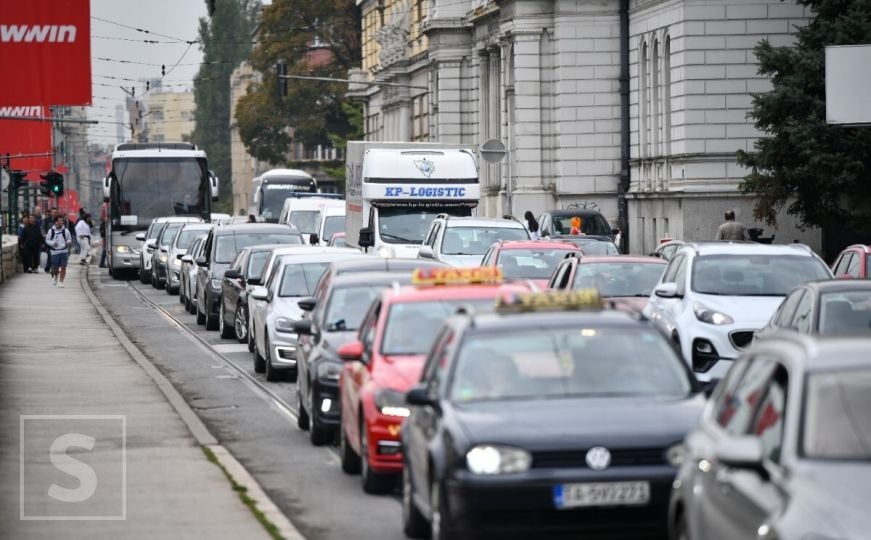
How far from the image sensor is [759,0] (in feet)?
167

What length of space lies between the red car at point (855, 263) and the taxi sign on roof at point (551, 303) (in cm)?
1355

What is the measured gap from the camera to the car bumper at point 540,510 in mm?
9938

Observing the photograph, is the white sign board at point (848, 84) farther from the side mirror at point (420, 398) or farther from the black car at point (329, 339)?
the side mirror at point (420, 398)

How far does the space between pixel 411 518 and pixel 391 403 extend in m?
1.76

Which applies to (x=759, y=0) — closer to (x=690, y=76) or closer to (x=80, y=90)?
(x=690, y=76)

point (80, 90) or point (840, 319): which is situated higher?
point (80, 90)

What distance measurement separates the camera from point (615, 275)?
934 inches

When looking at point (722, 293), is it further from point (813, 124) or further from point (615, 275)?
point (813, 124)

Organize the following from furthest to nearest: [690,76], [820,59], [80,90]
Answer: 1. [690,76]
2. [820,59]
3. [80,90]

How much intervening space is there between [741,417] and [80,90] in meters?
20.3

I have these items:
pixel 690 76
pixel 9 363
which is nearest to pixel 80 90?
pixel 9 363

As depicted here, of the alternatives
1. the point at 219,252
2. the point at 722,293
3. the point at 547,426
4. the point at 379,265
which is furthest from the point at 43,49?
the point at 547,426

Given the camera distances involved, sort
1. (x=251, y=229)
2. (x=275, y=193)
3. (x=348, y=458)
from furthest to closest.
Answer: (x=275, y=193)
(x=251, y=229)
(x=348, y=458)

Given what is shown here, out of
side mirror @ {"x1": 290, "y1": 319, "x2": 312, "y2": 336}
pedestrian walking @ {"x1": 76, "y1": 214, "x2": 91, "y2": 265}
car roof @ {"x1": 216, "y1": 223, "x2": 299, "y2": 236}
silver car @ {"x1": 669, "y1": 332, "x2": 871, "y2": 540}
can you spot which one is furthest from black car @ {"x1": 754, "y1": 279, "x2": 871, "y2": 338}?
pedestrian walking @ {"x1": 76, "y1": 214, "x2": 91, "y2": 265}
